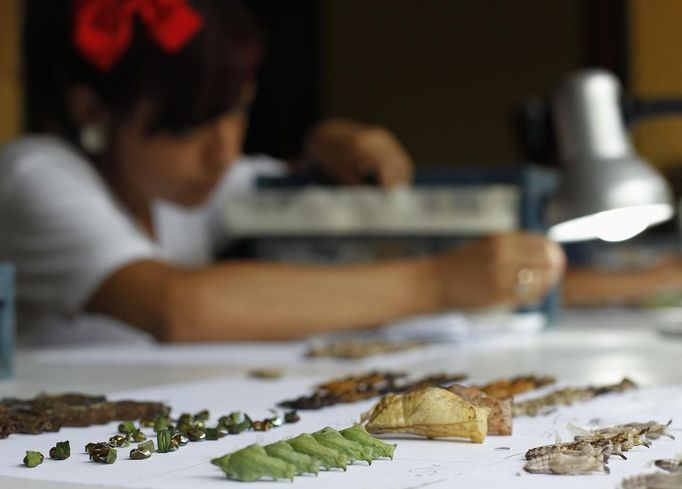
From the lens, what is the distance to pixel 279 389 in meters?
0.80

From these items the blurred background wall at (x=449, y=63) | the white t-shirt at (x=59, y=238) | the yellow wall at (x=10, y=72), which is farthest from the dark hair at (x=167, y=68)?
the blurred background wall at (x=449, y=63)

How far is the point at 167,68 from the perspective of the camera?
1429 millimetres

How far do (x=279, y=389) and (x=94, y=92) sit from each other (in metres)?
0.83

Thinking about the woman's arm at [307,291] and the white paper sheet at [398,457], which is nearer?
the white paper sheet at [398,457]

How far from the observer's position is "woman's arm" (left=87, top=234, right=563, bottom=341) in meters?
1.29

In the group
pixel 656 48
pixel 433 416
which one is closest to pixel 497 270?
pixel 433 416

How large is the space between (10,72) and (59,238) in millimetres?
1528

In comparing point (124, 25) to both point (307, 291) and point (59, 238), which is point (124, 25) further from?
point (307, 291)

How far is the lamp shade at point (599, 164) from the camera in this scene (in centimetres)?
108

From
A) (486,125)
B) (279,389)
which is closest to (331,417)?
(279,389)

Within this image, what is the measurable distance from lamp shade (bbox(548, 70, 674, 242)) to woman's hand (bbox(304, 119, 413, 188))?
1.27 feet

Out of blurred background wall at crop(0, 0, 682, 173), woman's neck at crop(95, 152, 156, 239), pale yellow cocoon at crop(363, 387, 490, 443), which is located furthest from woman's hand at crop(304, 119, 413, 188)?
blurred background wall at crop(0, 0, 682, 173)

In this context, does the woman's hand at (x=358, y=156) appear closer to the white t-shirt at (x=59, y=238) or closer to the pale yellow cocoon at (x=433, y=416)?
the white t-shirt at (x=59, y=238)

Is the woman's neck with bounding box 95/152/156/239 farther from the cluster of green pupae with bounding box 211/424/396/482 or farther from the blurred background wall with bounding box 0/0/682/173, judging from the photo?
the blurred background wall with bounding box 0/0/682/173
